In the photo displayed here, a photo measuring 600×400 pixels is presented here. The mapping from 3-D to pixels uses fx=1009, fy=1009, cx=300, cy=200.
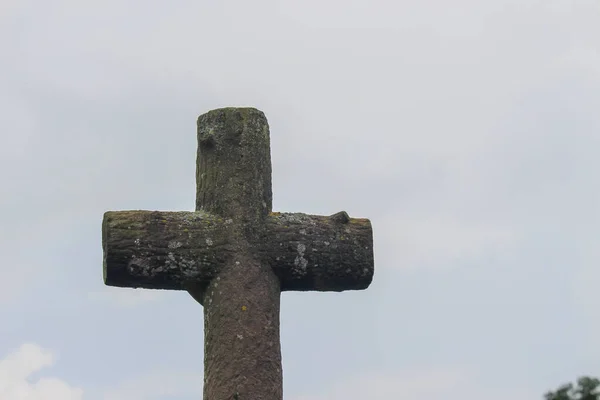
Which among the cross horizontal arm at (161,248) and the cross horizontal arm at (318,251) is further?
the cross horizontal arm at (318,251)

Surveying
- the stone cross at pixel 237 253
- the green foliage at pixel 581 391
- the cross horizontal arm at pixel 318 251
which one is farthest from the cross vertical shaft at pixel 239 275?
the green foliage at pixel 581 391

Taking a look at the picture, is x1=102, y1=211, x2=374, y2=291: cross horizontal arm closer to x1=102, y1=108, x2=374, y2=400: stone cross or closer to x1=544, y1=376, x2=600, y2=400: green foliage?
x1=102, y1=108, x2=374, y2=400: stone cross

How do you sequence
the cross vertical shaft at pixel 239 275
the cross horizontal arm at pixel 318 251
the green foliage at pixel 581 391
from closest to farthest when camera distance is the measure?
the cross vertical shaft at pixel 239 275 → the cross horizontal arm at pixel 318 251 → the green foliage at pixel 581 391

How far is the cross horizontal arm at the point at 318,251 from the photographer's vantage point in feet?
22.8

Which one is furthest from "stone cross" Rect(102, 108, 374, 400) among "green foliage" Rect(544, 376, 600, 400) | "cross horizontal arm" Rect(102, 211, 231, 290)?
"green foliage" Rect(544, 376, 600, 400)

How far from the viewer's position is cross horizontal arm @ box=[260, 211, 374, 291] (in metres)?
6.95

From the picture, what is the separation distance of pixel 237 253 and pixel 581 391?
15.9 metres

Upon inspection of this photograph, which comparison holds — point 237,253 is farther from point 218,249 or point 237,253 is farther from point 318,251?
point 318,251

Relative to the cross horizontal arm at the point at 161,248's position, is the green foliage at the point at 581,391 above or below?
above

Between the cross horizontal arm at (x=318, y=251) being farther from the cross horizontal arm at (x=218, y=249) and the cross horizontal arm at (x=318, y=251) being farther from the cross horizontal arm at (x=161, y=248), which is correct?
the cross horizontal arm at (x=161, y=248)

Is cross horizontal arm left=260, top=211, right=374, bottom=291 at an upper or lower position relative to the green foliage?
lower

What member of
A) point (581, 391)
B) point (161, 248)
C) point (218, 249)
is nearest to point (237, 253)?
point (218, 249)

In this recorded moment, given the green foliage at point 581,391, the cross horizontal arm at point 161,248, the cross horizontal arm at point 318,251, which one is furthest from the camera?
the green foliage at point 581,391

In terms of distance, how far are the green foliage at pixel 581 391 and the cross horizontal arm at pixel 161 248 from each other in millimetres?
15747
